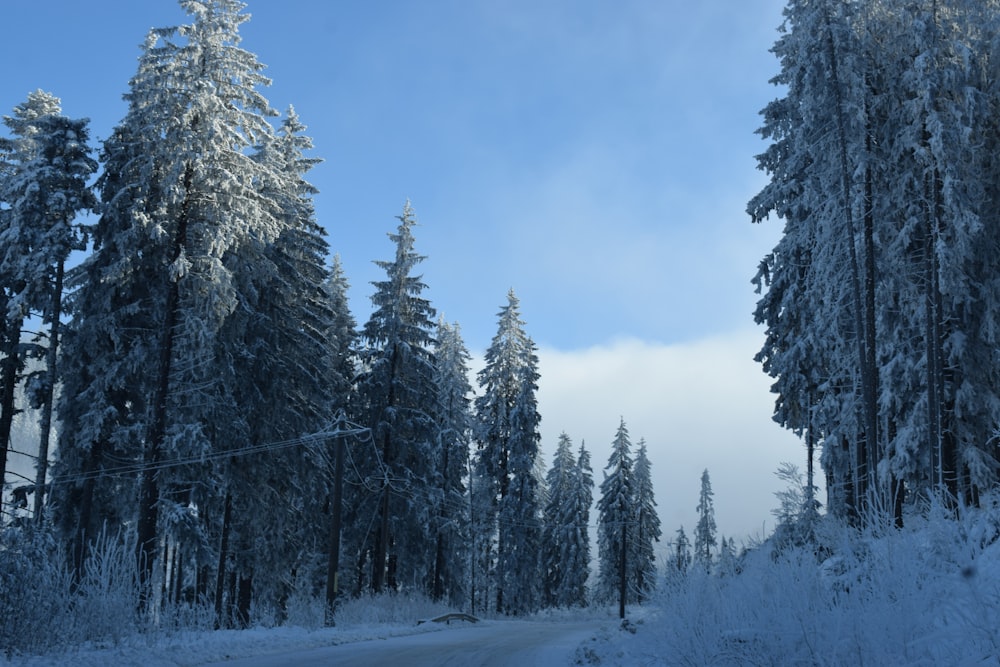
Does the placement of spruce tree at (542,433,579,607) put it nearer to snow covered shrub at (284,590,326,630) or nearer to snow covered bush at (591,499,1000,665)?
snow covered shrub at (284,590,326,630)

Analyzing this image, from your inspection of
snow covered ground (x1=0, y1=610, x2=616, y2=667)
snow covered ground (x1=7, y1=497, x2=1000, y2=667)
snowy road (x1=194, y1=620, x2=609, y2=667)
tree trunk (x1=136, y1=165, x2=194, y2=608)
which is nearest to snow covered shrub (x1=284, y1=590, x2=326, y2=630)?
snow covered ground (x1=0, y1=610, x2=616, y2=667)

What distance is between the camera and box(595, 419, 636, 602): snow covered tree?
175 ft

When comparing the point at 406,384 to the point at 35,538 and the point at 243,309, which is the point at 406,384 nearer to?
the point at 243,309

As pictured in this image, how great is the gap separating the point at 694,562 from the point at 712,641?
161 centimetres

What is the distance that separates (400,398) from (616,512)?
85.5 ft

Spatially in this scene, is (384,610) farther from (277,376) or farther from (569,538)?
(569,538)

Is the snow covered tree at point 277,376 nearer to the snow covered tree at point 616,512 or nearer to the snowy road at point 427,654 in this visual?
the snowy road at point 427,654

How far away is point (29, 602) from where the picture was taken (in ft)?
33.0

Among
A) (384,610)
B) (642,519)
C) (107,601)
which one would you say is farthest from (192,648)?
(642,519)

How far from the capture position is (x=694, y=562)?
29.3ft

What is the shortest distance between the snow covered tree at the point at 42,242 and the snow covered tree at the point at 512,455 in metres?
25.6

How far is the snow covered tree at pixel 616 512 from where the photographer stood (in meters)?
53.3

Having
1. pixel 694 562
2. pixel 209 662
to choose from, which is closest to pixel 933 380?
pixel 694 562

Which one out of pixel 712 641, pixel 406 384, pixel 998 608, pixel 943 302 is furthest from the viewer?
pixel 406 384
